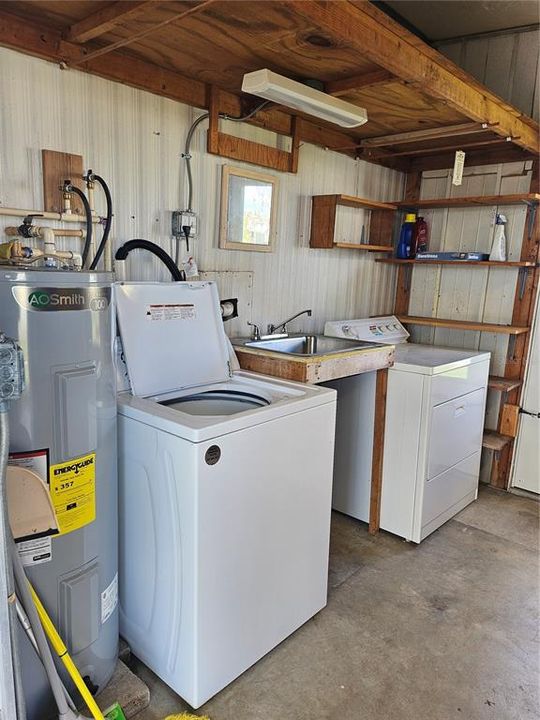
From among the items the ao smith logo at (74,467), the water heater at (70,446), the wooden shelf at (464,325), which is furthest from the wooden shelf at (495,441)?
the ao smith logo at (74,467)

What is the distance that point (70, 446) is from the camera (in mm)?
1340

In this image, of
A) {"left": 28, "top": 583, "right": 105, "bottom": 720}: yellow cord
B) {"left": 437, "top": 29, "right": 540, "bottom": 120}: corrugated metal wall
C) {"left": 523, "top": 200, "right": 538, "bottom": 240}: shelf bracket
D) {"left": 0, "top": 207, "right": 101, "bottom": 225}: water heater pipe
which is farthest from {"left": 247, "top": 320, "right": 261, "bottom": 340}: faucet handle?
{"left": 437, "top": 29, "right": 540, "bottom": 120}: corrugated metal wall

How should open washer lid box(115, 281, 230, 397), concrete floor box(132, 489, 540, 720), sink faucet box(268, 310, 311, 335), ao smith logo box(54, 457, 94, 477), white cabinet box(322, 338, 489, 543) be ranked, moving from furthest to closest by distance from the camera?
1. sink faucet box(268, 310, 311, 335)
2. white cabinet box(322, 338, 489, 543)
3. open washer lid box(115, 281, 230, 397)
4. concrete floor box(132, 489, 540, 720)
5. ao smith logo box(54, 457, 94, 477)

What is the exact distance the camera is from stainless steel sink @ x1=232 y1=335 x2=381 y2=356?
97.3 inches

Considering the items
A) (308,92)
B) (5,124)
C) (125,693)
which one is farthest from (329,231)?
(125,693)

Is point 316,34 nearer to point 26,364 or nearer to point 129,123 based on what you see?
point 129,123

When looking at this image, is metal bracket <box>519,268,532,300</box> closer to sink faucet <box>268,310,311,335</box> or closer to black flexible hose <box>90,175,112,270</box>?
sink faucet <box>268,310,311,335</box>

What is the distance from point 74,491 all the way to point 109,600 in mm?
416

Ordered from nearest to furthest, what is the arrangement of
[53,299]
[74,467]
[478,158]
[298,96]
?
[53,299], [74,467], [298,96], [478,158]

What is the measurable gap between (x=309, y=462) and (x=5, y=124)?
4.86 feet

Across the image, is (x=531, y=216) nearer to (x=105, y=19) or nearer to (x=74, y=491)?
(x=105, y=19)

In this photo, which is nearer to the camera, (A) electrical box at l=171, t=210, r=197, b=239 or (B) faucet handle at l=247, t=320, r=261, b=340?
(A) electrical box at l=171, t=210, r=197, b=239

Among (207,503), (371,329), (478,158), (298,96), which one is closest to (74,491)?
(207,503)

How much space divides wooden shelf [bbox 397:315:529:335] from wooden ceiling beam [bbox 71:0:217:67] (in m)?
2.30
